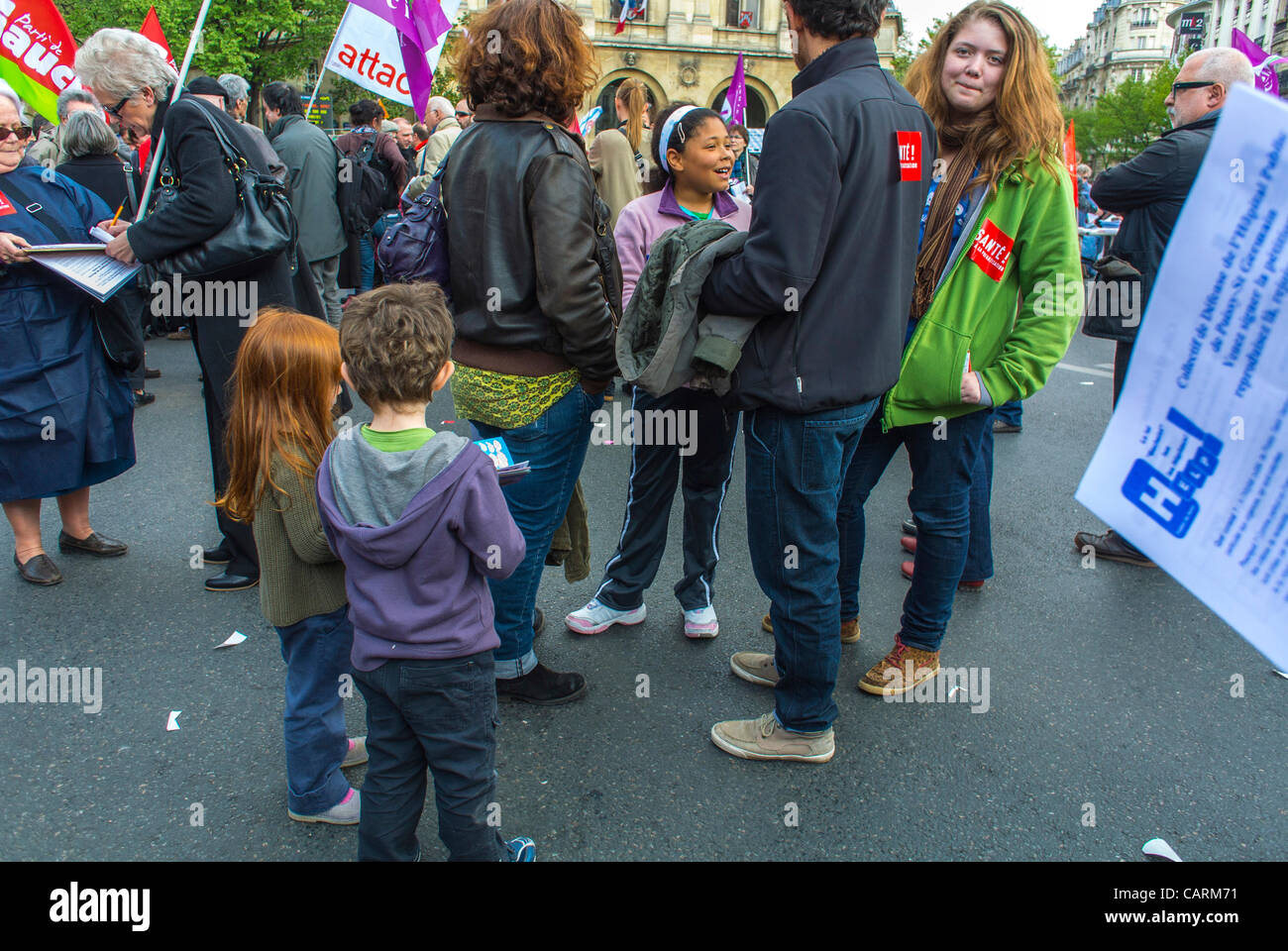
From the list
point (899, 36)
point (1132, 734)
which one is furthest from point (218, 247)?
point (899, 36)

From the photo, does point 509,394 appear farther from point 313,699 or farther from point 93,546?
point 93,546

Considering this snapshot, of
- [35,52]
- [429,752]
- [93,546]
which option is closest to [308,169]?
[35,52]

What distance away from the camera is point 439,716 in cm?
191

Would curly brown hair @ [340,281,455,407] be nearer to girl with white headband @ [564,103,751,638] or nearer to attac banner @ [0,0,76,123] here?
girl with white headband @ [564,103,751,638]

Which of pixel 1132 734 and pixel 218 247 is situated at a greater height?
pixel 218 247

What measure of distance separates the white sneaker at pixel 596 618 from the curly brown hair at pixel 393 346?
1657 mm

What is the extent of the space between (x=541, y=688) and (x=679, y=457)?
97 cm

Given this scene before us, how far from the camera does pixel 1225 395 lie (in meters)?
1.20

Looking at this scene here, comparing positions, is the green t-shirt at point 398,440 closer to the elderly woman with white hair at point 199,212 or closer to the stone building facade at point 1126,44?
the elderly woman with white hair at point 199,212

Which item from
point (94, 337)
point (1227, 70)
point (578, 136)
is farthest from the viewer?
point (1227, 70)

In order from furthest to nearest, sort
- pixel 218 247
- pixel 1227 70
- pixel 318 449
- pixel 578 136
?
pixel 1227 70 < pixel 218 247 < pixel 578 136 < pixel 318 449

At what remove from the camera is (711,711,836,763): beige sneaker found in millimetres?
2654
